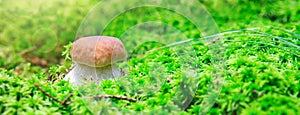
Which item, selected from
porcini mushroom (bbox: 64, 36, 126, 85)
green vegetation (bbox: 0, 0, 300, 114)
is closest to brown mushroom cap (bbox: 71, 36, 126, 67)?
porcini mushroom (bbox: 64, 36, 126, 85)

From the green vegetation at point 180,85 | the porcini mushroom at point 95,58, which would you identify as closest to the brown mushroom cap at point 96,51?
the porcini mushroom at point 95,58

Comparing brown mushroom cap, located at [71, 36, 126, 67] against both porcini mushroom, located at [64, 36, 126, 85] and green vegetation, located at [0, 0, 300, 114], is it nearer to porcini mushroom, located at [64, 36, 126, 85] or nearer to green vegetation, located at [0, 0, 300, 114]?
porcini mushroom, located at [64, 36, 126, 85]

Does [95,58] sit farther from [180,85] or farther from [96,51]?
[180,85]

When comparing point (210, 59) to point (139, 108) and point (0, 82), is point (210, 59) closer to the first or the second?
point (139, 108)

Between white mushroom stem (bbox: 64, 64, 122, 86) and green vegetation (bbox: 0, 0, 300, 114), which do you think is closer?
green vegetation (bbox: 0, 0, 300, 114)

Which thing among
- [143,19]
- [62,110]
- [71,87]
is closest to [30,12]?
[143,19]

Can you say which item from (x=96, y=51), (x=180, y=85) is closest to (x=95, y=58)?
(x=96, y=51)

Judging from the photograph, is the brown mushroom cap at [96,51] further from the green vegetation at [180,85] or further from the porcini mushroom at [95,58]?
the green vegetation at [180,85]

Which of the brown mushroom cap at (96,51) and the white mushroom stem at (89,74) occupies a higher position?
the brown mushroom cap at (96,51)
